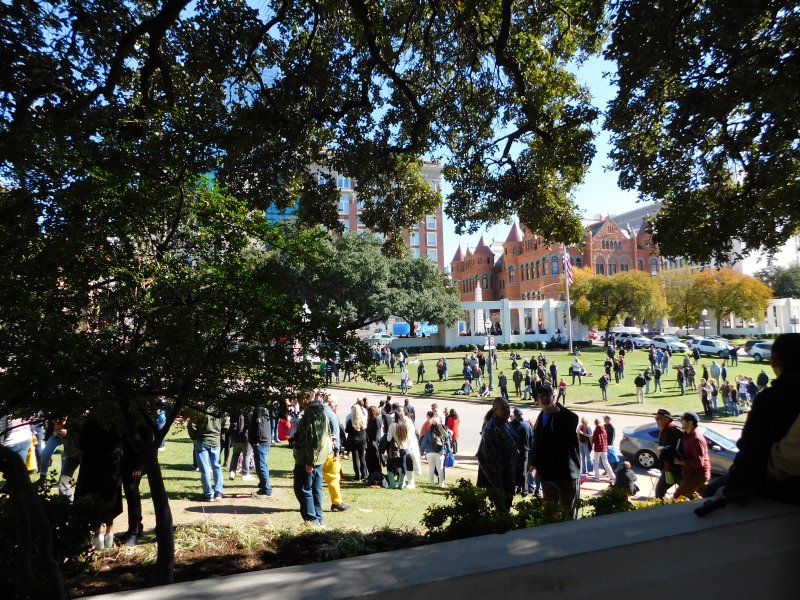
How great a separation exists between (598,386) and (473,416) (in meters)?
10.8

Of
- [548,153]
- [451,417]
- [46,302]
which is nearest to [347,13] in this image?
[548,153]

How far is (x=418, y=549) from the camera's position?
88.0 inches

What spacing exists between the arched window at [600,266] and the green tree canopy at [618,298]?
57.0ft

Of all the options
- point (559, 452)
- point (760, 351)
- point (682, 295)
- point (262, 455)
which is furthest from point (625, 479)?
point (682, 295)

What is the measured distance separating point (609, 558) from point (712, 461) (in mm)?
10377

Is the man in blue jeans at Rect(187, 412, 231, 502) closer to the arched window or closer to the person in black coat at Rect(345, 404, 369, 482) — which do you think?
the person in black coat at Rect(345, 404, 369, 482)

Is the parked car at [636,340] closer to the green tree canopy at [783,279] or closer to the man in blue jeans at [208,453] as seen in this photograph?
the green tree canopy at [783,279]

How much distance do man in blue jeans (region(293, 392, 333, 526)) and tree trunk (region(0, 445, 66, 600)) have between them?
4561 millimetres

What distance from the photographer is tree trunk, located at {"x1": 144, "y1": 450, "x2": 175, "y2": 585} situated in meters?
3.90

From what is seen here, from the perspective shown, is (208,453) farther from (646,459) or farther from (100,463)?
(646,459)

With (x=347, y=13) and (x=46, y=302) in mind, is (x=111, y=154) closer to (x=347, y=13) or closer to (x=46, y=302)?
(x=46, y=302)

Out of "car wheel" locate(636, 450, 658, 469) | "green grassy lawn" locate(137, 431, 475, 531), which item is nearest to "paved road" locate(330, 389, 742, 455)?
"car wheel" locate(636, 450, 658, 469)

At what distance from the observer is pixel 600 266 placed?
76.1 metres

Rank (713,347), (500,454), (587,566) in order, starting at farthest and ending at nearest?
(713,347) < (500,454) < (587,566)
